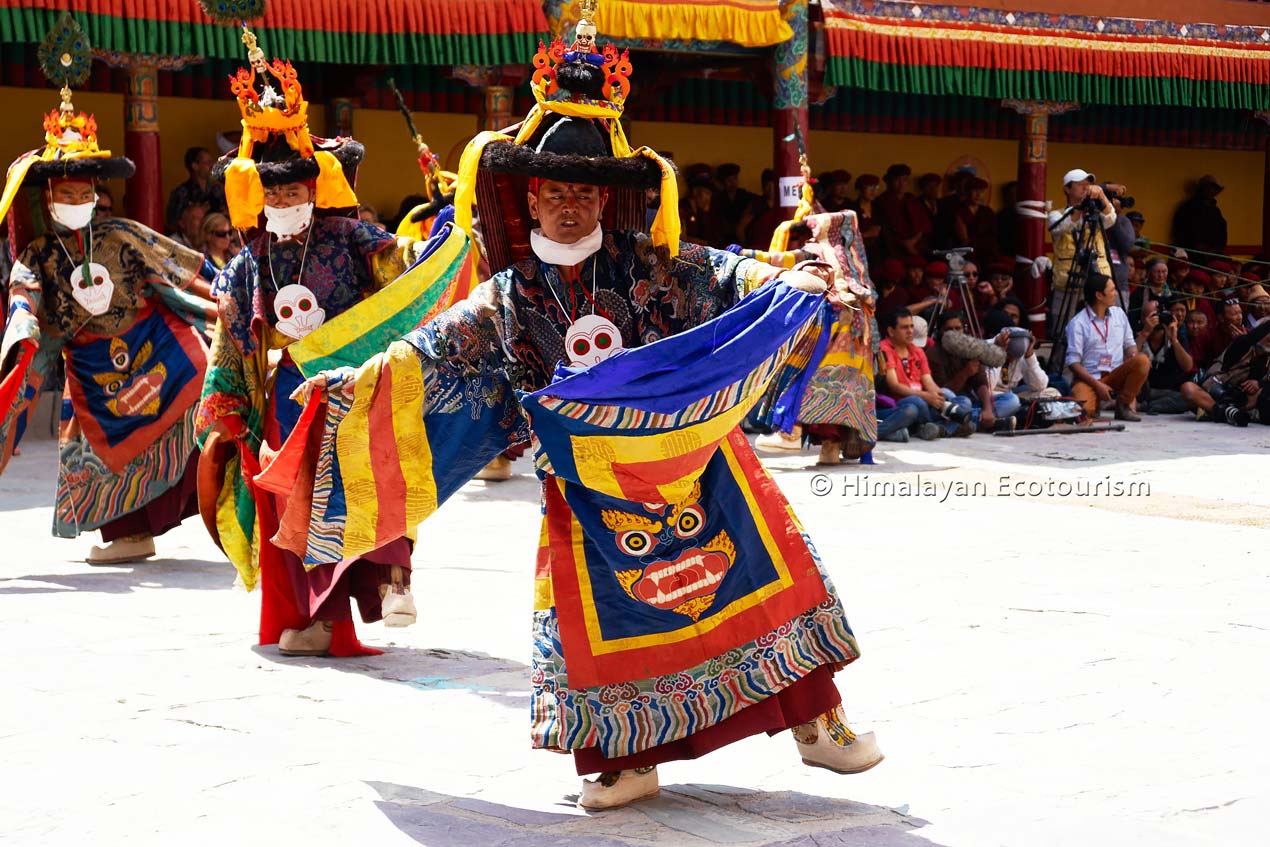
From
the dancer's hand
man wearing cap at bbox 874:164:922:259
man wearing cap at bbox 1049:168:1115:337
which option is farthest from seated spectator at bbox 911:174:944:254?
the dancer's hand

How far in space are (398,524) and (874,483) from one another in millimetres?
5177

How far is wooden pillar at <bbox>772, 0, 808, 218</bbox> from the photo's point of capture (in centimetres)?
1142

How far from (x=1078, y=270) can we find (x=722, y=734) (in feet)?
33.1

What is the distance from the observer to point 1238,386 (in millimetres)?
11766

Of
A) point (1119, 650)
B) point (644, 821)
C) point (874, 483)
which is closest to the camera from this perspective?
point (644, 821)

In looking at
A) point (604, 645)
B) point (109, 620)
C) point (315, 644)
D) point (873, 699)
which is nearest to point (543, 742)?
point (604, 645)

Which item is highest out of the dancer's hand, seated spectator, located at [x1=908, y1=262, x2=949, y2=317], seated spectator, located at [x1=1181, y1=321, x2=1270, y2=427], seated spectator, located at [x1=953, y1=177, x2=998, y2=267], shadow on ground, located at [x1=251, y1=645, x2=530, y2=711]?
the dancer's hand

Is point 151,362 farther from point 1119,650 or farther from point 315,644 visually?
point 1119,650

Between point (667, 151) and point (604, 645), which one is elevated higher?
point (667, 151)

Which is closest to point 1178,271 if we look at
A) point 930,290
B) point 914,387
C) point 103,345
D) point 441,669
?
point 930,290

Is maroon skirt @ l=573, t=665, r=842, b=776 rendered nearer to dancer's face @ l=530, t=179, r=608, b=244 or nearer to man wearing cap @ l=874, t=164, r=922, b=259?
dancer's face @ l=530, t=179, r=608, b=244

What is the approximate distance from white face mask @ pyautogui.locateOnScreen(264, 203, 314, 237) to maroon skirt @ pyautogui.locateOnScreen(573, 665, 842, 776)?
2235mm

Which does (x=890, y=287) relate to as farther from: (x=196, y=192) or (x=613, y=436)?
(x=613, y=436)

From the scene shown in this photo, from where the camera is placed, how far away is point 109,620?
5.15 meters
